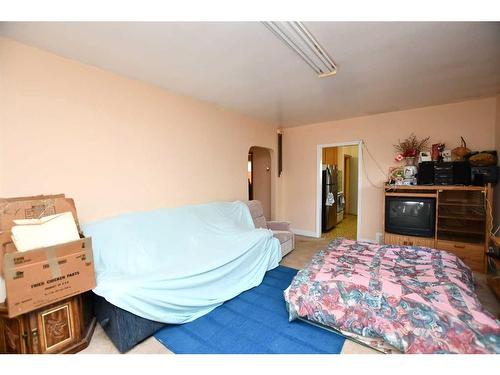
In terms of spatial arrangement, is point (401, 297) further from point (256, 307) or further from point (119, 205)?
point (119, 205)

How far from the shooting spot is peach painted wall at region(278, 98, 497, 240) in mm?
3189

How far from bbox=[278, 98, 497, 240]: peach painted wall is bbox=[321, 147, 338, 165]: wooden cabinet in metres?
0.51

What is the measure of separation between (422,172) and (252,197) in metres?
3.24

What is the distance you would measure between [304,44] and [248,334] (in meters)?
2.40

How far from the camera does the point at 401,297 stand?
1636 millimetres

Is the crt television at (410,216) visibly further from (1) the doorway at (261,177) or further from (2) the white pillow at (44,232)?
(2) the white pillow at (44,232)

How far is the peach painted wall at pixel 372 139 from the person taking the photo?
3.19 meters

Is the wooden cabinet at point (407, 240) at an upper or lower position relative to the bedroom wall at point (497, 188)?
lower

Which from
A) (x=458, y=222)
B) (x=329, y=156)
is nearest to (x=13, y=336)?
(x=458, y=222)

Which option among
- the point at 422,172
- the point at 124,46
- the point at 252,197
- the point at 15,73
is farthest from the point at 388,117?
the point at 15,73

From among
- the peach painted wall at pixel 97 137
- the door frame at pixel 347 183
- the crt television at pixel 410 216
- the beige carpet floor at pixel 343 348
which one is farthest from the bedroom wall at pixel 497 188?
the peach painted wall at pixel 97 137

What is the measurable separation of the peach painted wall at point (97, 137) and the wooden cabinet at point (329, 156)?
2.79 metres

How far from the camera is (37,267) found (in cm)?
137

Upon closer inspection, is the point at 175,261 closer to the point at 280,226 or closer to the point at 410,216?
the point at 280,226
